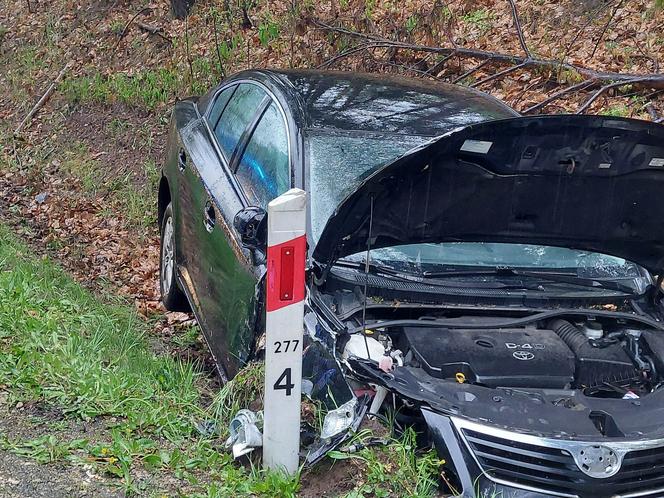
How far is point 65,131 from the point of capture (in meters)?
11.0

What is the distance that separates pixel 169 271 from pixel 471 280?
2.55 m

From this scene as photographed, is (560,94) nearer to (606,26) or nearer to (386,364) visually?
(606,26)

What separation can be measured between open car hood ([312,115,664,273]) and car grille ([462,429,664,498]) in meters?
1.09

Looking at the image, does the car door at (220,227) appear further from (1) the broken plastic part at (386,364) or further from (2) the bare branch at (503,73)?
(2) the bare branch at (503,73)

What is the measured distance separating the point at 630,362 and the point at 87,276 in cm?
479

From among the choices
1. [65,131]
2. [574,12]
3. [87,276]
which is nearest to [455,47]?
[574,12]

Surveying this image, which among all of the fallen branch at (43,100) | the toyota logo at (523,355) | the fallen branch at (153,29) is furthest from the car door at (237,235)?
the fallen branch at (153,29)

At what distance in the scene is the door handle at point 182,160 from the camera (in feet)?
18.3

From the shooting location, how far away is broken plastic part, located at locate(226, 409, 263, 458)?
3.40 m

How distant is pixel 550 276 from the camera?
14.0ft

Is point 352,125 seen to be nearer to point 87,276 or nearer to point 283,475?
point 283,475

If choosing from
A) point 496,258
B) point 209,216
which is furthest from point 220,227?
point 496,258

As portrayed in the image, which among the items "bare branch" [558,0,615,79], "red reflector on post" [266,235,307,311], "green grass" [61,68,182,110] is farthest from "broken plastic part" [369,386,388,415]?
"green grass" [61,68,182,110]

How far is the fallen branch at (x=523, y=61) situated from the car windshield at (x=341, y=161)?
4.14 meters
